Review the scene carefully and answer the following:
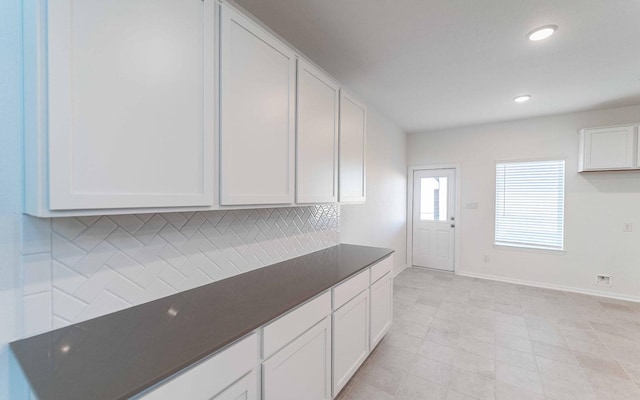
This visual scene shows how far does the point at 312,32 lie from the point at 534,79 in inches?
94.8

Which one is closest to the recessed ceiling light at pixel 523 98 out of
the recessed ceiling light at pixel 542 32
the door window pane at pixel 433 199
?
the recessed ceiling light at pixel 542 32

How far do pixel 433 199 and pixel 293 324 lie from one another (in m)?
4.37

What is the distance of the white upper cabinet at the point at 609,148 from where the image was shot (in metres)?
3.36

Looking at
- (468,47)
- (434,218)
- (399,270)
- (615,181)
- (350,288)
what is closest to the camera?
(350,288)

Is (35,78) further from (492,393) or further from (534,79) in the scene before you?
(534,79)

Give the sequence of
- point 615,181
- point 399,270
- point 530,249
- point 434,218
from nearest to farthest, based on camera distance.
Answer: point 615,181 < point 530,249 < point 399,270 < point 434,218

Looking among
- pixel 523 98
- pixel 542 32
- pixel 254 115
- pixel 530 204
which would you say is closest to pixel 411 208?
pixel 530 204

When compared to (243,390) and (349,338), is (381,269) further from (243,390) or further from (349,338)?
(243,390)

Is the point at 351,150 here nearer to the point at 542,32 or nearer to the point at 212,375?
the point at 542,32

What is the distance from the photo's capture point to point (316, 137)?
1.96 m

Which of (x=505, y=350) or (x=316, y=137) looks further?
(x=505, y=350)

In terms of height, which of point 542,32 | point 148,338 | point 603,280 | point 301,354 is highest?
point 542,32

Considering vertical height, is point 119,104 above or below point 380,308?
above

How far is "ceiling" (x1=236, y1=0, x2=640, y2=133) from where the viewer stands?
170 centimetres
